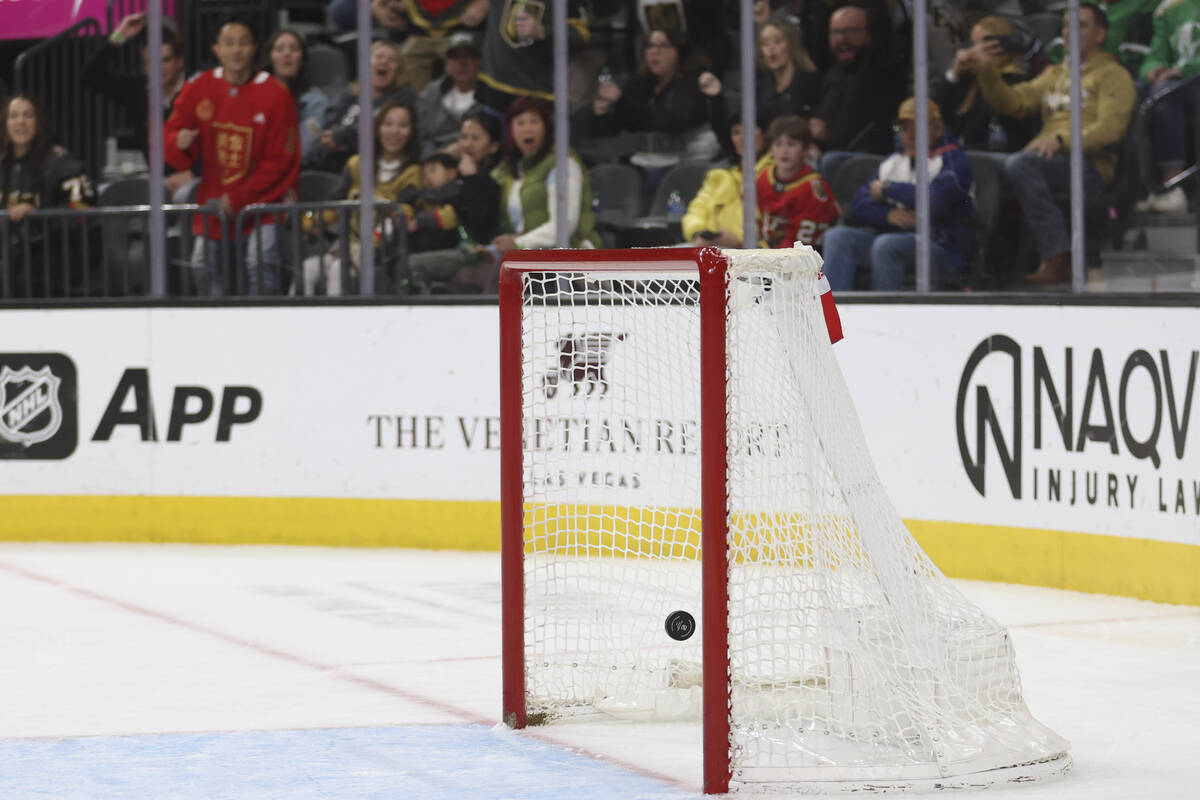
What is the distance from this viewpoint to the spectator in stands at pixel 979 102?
7809mm

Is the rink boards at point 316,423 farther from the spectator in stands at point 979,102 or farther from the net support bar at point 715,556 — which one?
the net support bar at point 715,556

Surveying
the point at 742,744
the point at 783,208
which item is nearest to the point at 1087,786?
the point at 742,744

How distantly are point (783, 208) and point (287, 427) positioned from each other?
7.44 feet

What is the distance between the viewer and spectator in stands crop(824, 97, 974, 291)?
7.75 meters

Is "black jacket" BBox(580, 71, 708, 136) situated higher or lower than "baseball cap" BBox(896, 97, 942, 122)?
higher

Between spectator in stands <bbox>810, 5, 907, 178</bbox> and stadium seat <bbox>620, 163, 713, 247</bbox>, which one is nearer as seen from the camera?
spectator in stands <bbox>810, 5, 907, 178</bbox>

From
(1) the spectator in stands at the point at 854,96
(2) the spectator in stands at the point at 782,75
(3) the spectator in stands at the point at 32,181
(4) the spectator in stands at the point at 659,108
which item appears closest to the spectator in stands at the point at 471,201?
(4) the spectator in stands at the point at 659,108

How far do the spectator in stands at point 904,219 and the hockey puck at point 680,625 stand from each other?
3.64 metres

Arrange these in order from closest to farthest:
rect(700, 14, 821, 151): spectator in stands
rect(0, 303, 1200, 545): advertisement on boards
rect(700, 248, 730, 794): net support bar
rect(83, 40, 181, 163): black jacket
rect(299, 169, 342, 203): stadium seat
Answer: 1. rect(700, 248, 730, 794): net support bar
2. rect(0, 303, 1200, 545): advertisement on boards
3. rect(700, 14, 821, 151): spectator in stands
4. rect(299, 169, 342, 203): stadium seat
5. rect(83, 40, 181, 163): black jacket

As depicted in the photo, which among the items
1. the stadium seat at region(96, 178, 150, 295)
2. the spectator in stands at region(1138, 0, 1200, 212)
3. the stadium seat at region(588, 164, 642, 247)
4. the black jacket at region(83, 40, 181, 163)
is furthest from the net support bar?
the black jacket at region(83, 40, 181, 163)

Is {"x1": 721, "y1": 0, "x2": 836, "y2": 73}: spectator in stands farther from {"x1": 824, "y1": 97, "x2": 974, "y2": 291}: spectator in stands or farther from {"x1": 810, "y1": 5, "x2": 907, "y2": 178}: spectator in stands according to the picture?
{"x1": 824, "y1": 97, "x2": 974, "y2": 291}: spectator in stands

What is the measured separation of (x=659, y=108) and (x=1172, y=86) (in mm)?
2297

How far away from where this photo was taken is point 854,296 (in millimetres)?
7254

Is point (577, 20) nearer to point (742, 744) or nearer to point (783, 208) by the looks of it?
point (783, 208)
